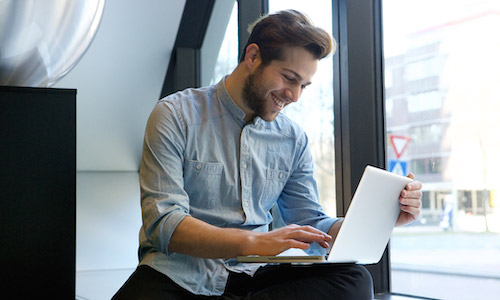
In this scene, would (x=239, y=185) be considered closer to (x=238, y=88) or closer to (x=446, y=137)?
(x=238, y=88)

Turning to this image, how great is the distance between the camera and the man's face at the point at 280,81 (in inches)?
59.8

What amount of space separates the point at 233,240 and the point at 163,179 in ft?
0.81

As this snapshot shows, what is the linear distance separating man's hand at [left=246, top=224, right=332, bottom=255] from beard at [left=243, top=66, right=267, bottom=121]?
1.34 ft

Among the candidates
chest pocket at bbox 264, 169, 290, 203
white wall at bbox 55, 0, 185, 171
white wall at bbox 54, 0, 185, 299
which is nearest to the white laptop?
chest pocket at bbox 264, 169, 290, 203

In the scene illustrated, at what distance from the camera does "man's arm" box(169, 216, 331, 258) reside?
1215 mm

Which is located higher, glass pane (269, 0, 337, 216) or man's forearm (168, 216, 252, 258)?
glass pane (269, 0, 337, 216)

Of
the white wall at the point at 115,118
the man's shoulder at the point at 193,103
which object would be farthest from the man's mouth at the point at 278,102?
the white wall at the point at 115,118

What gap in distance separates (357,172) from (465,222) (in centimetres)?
38

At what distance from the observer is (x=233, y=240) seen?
125 centimetres

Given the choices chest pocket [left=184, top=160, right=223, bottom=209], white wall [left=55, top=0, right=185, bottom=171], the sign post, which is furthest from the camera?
white wall [left=55, top=0, right=185, bottom=171]

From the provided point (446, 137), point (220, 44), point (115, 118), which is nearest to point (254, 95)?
point (446, 137)

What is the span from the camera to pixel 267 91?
5.04 ft

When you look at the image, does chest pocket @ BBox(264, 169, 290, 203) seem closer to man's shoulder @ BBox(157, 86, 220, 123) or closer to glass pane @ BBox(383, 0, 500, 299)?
man's shoulder @ BBox(157, 86, 220, 123)

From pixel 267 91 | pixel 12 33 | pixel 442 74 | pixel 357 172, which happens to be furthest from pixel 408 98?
pixel 12 33
